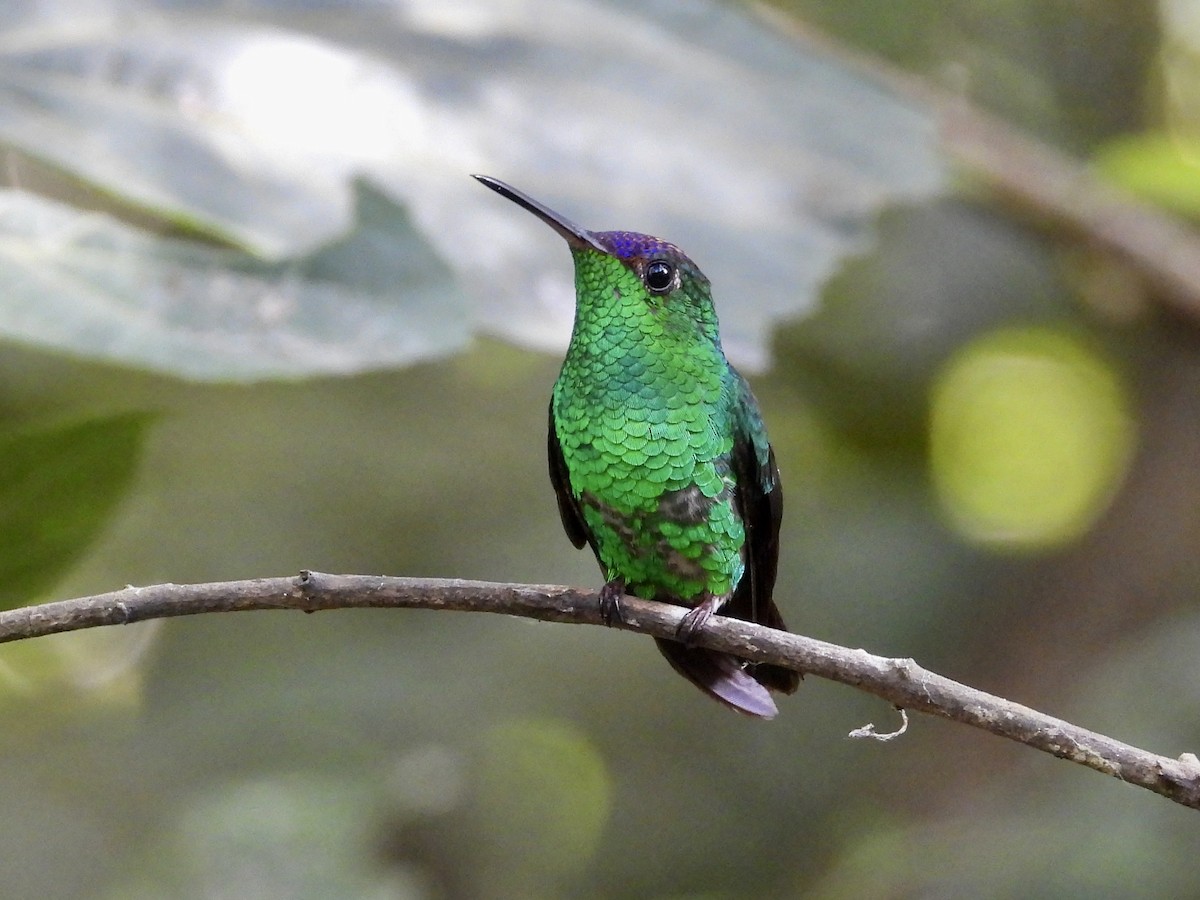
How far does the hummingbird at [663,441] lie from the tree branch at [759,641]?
0.65 meters

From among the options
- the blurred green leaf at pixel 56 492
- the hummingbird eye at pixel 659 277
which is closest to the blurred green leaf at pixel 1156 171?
the hummingbird eye at pixel 659 277

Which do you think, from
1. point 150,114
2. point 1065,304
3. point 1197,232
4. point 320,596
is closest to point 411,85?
point 150,114

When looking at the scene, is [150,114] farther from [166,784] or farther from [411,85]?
[166,784]

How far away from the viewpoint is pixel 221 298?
217 cm

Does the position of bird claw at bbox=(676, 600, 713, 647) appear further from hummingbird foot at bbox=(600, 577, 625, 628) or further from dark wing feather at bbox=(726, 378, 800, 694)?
dark wing feather at bbox=(726, 378, 800, 694)

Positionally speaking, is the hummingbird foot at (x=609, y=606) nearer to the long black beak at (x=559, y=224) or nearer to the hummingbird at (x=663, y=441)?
the hummingbird at (x=663, y=441)

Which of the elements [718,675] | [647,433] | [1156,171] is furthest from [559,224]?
[1156,171]

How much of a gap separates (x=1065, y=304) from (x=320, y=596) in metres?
3.60

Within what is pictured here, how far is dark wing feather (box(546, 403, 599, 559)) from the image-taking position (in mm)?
2560

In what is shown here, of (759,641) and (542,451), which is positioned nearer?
(759,641)

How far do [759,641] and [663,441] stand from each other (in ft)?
2.32

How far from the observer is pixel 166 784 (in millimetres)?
4152

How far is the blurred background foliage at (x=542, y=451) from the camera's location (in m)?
2.79

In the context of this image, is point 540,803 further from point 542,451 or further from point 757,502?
point 757,502
